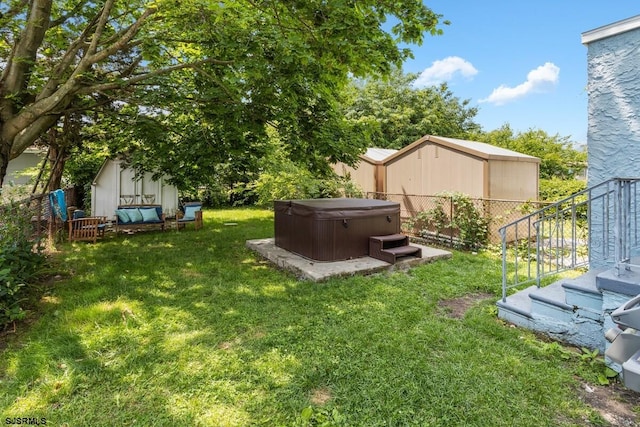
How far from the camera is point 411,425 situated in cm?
198

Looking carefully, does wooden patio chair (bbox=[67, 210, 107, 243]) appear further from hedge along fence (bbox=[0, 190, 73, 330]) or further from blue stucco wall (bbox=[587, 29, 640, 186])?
blue stucco wall (bbox=[587, 29, 640, 186])

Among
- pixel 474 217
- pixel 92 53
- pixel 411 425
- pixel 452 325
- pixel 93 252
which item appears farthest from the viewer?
pixel 474 217

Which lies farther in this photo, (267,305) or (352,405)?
(267,305)

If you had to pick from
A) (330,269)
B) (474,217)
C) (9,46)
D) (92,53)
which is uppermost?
(9,46)

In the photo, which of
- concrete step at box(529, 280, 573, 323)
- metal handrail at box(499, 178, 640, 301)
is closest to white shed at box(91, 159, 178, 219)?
metal handrail at box(499, 178, 640, 301)

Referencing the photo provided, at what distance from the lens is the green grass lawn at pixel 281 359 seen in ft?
6.94

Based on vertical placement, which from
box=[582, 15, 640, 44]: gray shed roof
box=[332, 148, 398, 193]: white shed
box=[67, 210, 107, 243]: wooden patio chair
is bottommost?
box=[67, 210, 107, 243]: wooden patio chair

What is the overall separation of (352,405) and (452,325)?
1.65m

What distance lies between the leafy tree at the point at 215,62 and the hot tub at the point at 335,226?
131 cm

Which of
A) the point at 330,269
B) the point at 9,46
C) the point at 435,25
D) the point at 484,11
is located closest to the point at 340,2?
the point at 435,25

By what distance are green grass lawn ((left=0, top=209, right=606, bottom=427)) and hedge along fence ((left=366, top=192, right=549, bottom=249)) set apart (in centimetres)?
270

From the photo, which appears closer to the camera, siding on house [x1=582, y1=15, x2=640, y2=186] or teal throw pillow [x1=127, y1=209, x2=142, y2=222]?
siding on house [x1=582, y1=15, x2=640, y2=186]

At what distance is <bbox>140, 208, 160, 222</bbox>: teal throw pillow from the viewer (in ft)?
29.3

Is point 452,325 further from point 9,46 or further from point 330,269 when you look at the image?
point 9,46
